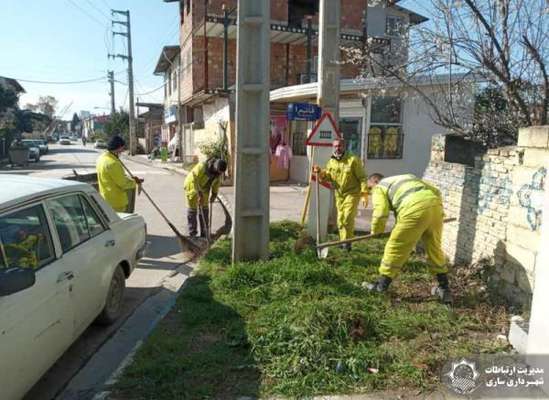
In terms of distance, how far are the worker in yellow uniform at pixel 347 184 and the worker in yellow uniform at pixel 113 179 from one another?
3.04m

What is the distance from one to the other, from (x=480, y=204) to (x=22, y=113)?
38709 millimetres

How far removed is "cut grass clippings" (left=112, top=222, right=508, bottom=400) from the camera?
122 inches

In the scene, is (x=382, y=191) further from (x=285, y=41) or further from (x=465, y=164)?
(x=285, y=41)

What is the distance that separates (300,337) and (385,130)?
10554 millimetres

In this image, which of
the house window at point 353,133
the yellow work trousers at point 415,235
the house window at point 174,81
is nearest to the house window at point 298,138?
the house window at point 353,133

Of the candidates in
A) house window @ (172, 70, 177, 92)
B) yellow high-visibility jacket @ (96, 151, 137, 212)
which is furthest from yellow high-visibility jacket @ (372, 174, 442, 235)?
house window @ (172, 70, 177, 92)

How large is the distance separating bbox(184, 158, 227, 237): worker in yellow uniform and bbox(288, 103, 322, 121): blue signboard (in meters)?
1.31

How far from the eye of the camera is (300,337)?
3457 millimetres

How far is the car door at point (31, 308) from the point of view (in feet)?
8.23

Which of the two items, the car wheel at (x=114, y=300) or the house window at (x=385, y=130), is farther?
the house window at (x=385, y=130)

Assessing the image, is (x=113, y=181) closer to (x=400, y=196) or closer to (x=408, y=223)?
(x=400, y=196)

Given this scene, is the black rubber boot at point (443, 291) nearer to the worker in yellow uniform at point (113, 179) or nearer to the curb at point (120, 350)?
the curb at point (120, 350)

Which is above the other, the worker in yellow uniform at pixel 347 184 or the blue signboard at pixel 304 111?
the blue signboard at pixel 304 111

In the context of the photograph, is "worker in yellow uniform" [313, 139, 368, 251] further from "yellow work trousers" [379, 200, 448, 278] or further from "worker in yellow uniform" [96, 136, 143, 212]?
"worker in yellow uniform" [96, 136, 143, 212]
